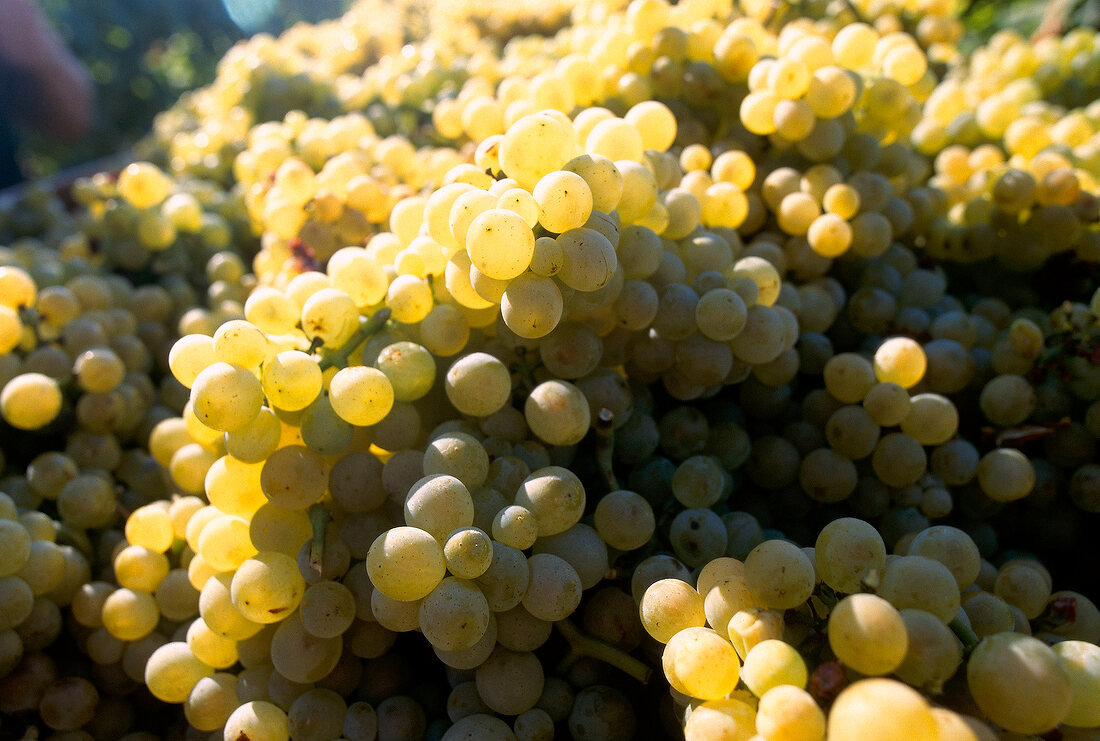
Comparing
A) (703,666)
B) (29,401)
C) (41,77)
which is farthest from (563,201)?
(41,77)

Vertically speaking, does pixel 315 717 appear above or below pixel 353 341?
below

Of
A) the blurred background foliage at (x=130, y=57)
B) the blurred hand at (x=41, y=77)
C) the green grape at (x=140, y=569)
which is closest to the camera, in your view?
the green grape at (x=140, y=569)

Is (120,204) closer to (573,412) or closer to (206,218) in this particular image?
(206,218)

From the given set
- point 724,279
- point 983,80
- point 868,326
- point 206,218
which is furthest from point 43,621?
point 983,80

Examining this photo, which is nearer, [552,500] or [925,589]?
[925,589]

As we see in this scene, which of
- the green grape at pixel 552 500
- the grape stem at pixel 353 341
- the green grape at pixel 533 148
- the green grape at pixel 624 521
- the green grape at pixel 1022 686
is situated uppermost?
the green grape at pixel 533 148

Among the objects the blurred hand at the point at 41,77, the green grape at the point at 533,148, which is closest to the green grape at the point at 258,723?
the green grape at the point at 533,148

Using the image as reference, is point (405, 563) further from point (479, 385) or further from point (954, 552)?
point (954, 552)

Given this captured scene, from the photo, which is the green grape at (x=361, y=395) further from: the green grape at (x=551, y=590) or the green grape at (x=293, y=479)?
the green grape at (x=551, y=590)
